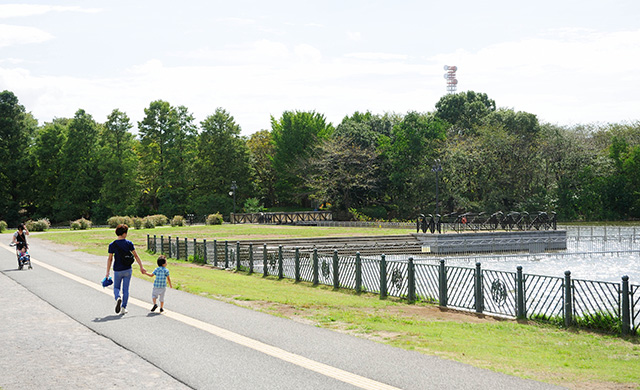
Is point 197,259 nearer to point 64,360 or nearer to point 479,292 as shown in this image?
point 479,292

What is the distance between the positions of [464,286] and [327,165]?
57044mm

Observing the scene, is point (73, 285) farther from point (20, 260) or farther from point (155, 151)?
point (155, 151)

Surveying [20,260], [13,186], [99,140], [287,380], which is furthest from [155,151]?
[287,380]

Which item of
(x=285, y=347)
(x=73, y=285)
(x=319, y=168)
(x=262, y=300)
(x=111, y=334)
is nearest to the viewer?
(x=285, y=347)

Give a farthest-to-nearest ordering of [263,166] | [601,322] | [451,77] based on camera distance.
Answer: [451,77] → [263,166] → [601,322]

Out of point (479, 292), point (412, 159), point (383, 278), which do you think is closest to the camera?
point (479, 292)

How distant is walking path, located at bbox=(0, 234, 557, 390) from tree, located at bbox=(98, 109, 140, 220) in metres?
67.2

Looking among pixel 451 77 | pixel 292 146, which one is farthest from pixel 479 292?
pixel 451 77

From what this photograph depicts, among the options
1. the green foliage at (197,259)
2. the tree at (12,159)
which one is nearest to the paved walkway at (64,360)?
the green foliage at (197,259)

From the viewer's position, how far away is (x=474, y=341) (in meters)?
10.6

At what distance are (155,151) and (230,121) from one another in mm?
11336

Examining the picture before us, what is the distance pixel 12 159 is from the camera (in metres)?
80.6

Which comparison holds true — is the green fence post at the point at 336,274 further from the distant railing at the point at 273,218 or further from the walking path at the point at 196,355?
the distant railing at the point at 273,218

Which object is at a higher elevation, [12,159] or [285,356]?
[12,159]
